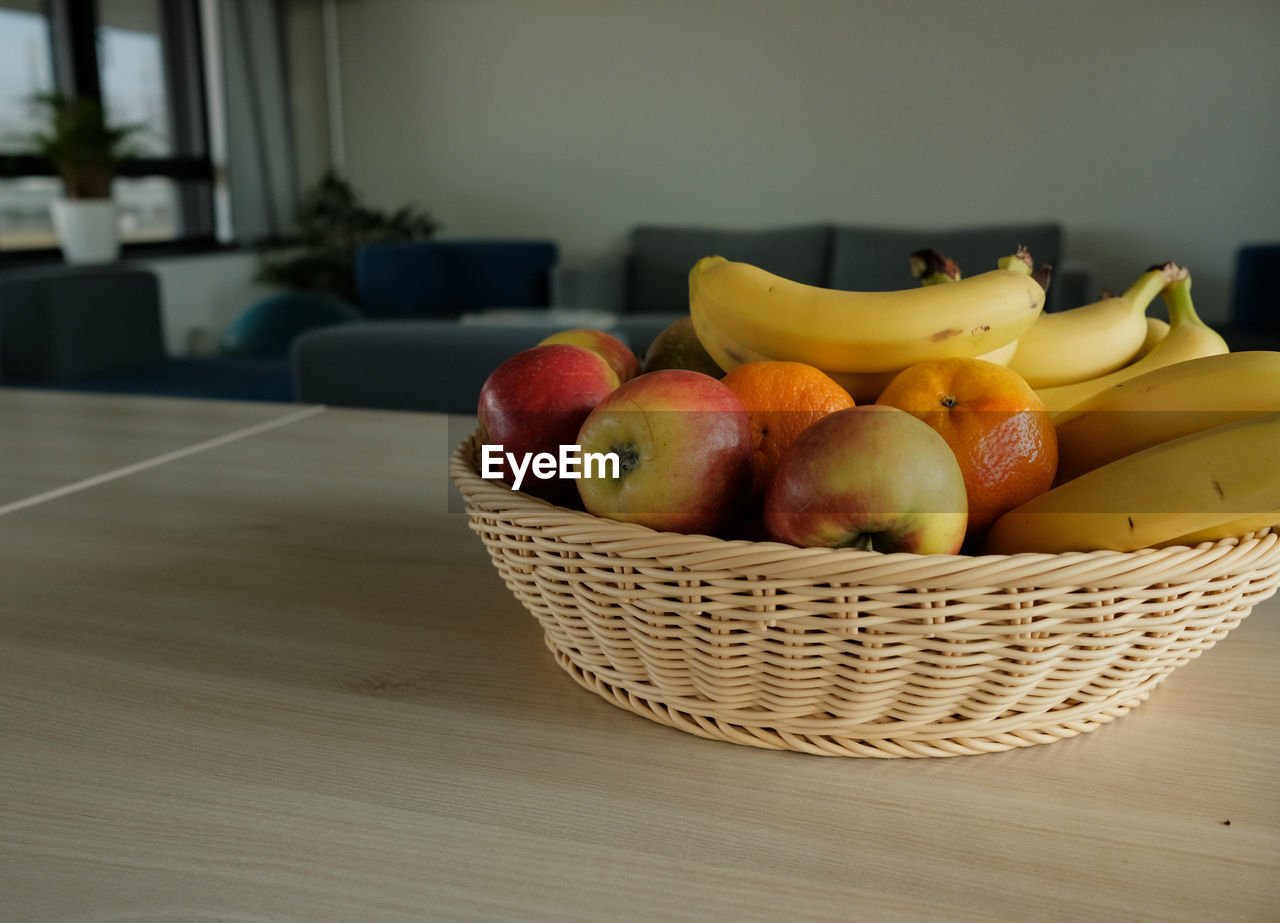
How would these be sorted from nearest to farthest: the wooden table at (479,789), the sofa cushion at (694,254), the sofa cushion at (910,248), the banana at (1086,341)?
the wooden table at (479,789) → the banana at (1086,341) → the sofa cushion at (910,248) → the sofa cushion at (694,254)

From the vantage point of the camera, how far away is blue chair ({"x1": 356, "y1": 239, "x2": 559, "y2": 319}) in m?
4.68

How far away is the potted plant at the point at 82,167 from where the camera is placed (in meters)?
3.79

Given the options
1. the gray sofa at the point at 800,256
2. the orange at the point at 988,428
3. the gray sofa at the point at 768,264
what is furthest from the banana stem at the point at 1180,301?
the gray sofa at the point at 800,256

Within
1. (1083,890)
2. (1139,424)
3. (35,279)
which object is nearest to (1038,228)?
(35,279)

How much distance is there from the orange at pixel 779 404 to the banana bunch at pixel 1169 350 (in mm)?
185

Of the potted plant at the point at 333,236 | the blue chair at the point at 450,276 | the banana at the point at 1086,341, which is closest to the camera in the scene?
the banana at the point at 1086,341

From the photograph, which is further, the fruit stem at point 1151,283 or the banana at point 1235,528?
the fruit stem at point 1151,283

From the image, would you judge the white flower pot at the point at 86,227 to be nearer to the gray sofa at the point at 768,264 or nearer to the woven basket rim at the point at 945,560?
the gray sofa at the point at 768,264

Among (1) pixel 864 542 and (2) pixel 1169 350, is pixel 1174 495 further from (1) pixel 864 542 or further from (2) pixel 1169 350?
(2) pixel 1169 350

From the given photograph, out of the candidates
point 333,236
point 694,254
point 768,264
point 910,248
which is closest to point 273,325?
point 333,236

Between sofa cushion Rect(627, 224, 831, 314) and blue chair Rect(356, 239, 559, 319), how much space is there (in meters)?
0.45

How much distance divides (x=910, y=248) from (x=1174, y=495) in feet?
13.0

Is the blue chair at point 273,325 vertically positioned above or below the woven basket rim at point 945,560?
below

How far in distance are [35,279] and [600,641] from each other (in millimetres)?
2939
